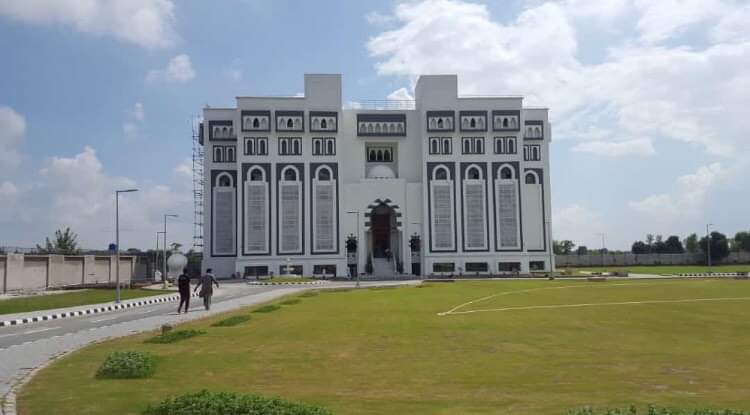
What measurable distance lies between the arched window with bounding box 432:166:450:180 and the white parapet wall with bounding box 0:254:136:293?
134 ft

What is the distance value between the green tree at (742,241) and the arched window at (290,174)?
303ft

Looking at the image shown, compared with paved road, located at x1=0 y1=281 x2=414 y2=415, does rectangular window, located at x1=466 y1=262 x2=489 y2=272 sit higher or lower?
higher

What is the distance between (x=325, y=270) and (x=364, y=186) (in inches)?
479

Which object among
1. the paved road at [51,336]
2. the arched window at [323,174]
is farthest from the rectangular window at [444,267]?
the paved road at [51,336]

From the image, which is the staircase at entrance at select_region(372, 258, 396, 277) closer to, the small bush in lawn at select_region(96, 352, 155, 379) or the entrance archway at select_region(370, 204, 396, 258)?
the entrance archway at select_region(370, 204, 396, 258)

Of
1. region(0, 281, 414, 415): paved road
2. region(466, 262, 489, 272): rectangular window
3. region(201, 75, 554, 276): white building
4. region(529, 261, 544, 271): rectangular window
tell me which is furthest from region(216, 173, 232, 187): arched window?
region(0, 281, 414, 415): paved road

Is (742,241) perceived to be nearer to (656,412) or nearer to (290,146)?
(290,146)

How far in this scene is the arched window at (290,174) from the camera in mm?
85125

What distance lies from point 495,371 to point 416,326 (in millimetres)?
8008

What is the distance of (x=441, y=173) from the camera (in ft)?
285

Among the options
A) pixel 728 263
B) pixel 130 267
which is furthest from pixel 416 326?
pixel 728 263

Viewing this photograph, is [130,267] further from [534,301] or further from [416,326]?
[416,326]

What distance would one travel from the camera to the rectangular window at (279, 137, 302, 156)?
280 ft

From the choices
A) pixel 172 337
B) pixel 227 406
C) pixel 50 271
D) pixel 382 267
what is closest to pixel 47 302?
pixel 50 271
